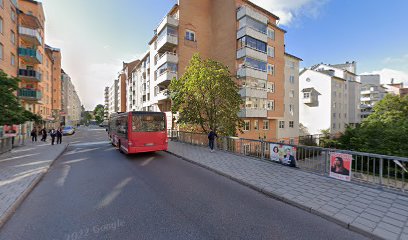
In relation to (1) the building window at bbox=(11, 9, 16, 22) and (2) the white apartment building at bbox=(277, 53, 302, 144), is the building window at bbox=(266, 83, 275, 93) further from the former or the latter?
(1) the building window at bbox=(11, 9, 16, 22)

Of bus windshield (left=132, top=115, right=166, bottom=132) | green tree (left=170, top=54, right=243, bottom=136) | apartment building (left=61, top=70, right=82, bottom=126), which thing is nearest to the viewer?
bus windshield (left=132, top=115, right=166, bottom=132)

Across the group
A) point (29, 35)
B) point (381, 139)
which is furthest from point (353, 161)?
point (29, 35)

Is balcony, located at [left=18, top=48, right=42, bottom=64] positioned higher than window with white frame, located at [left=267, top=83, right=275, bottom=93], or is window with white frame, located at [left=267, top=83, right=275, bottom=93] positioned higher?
balcony, located at [left=18, top=48, right=42, bottom=64]

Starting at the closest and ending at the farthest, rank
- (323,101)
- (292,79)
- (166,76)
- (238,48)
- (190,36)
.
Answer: (166,76) < (238,48) < (190,36) < (292,79) < (323,101)

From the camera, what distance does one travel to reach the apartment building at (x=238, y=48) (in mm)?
24000

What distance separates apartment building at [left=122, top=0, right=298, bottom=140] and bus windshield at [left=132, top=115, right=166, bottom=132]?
44.2 ft

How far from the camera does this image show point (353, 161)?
711 centimetres

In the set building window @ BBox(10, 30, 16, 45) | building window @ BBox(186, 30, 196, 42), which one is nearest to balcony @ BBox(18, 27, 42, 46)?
building window @ BBox(10, 30, 16, 45)

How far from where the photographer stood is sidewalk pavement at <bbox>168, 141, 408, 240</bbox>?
376 centimetres

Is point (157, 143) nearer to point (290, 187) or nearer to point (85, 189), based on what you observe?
point (85, 189)

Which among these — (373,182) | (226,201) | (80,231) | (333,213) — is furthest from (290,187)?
(80,231)

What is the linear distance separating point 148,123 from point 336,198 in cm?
917

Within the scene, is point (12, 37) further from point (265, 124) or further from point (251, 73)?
point (265, 124)

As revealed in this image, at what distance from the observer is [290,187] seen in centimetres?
580
